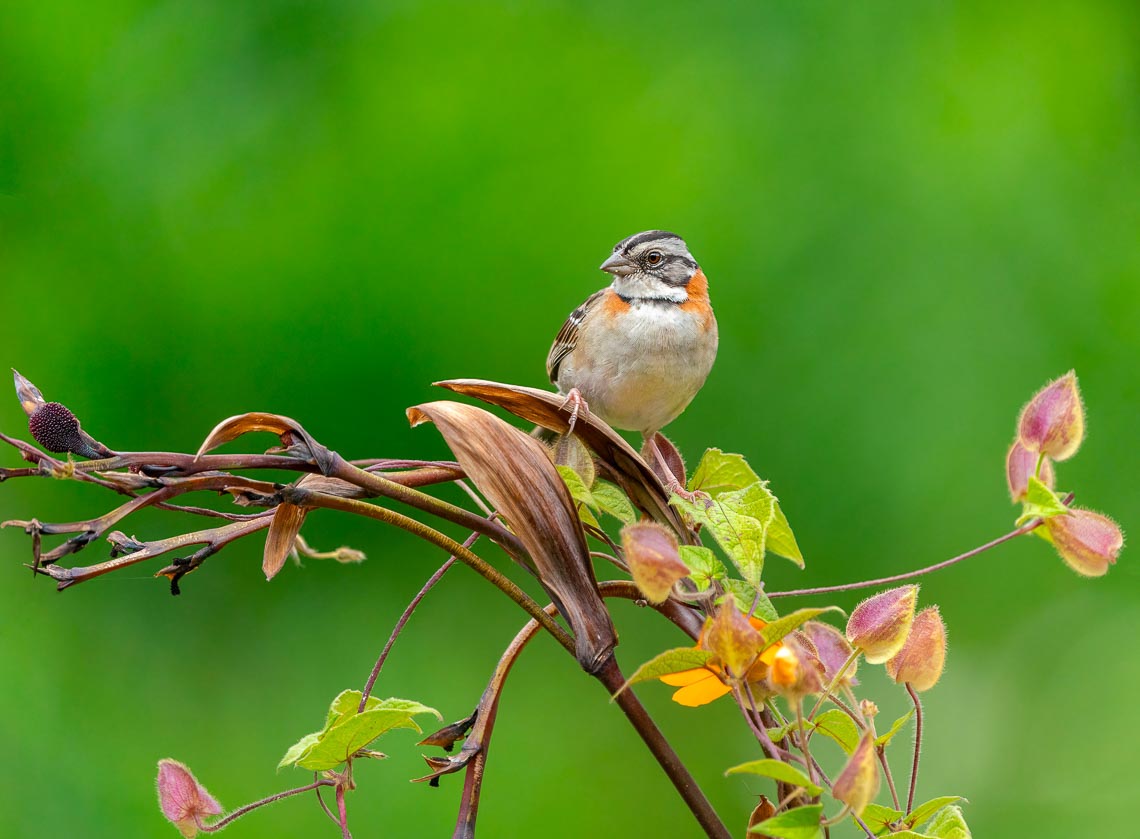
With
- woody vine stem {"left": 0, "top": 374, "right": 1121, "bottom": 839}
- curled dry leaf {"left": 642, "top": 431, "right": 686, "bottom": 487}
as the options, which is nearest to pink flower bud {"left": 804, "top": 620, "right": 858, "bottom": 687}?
woody vine stem {"left": 0, "top": 374, "right": 1121, "bottom": 839}

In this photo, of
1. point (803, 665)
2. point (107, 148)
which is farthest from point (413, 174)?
point (803, 665)

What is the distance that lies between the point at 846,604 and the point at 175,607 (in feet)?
5.08

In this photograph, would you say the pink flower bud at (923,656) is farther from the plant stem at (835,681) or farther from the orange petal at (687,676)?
the orange petal at (687,676)

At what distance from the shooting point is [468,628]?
284 centimetres

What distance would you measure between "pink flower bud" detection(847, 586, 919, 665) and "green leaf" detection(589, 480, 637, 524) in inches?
7.5

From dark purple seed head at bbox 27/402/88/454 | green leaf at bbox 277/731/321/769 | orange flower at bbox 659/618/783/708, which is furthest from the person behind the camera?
green leaf at bbox 277/731/321/769

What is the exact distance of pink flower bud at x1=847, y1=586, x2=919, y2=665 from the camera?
778 mm

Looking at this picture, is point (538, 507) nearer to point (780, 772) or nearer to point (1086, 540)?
point (780, 772)

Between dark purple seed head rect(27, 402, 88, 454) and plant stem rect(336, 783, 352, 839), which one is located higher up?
dark purple seed head rect(27, 402, 88, 454)

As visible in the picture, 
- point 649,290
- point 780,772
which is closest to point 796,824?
point 780,772

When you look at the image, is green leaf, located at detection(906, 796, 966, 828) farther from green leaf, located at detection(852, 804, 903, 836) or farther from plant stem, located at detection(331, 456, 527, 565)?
plant stem, located at detection(331, 456, 527, 565)

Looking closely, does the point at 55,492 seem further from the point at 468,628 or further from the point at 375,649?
the point at 468,628

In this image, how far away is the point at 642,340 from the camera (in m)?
1.89

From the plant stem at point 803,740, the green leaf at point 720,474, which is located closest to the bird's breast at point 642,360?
the green leaf at point 720,474
